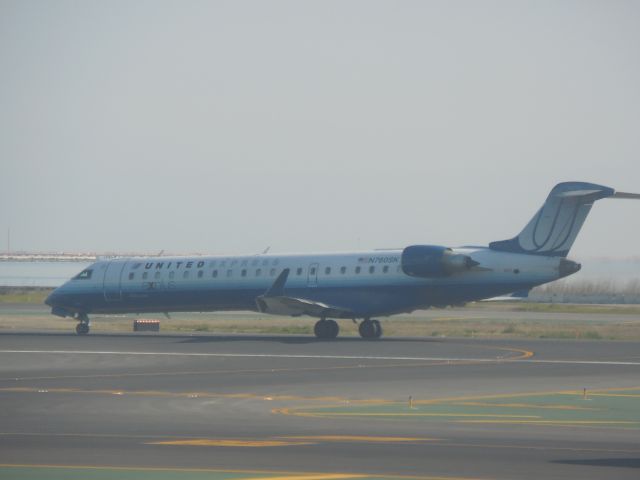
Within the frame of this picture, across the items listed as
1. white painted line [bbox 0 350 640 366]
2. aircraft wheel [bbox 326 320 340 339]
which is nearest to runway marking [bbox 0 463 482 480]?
white painted line [bbox 0 350 640 366]

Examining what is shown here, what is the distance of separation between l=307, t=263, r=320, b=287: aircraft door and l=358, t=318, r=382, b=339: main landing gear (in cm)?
242

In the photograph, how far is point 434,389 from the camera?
27.6 m

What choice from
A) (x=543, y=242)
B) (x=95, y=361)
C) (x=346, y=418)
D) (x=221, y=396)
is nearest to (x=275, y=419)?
(x=346, y=418)

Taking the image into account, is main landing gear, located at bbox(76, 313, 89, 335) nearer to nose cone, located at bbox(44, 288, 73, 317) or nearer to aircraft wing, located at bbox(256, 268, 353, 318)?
nose cone, located at bbox(44, 288, 73, 317)

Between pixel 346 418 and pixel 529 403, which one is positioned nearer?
pixel 346 418

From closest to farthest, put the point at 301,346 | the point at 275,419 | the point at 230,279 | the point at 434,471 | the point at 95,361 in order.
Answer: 1. the point at 434,471
2. the point at 275,419
3. the point at 95,361
4. the point at 301,346
5. the point at 230,279

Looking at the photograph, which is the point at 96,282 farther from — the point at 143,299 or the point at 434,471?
the point at 434,471

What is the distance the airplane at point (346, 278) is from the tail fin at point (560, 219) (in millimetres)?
35

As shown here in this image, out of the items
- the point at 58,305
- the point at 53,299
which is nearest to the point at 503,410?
the point at 58,305

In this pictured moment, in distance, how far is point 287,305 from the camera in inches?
1873

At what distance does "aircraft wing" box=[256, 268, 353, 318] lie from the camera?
47438 millimetres

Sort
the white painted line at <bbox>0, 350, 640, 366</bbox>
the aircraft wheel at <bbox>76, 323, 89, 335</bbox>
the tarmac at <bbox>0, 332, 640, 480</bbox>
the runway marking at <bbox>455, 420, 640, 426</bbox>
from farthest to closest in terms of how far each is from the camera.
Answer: the aircraft wheel at <bbox>76, 323, 89, 335</bbox> → the white painted line at <bbox>0, 350, 640, 366</bbox> → the runway marking at <bbox>455, 420, 640, 426</bbox> → the tarmac at <bbox>0, 332, 640, 480</bbox>

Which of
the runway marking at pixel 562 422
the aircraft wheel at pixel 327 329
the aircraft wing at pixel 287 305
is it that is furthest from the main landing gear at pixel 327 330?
the runway marking at pixel 562 422

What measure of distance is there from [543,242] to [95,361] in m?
16.9
